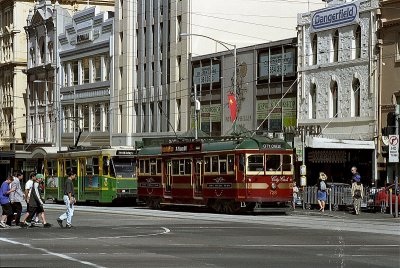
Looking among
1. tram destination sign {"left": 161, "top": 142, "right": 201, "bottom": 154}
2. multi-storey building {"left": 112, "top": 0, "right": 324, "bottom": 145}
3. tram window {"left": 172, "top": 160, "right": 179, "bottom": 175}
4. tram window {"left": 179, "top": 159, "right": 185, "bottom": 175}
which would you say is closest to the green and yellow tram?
tram destination sign {"left": 161, "top": 142, "right": 201, "bottom": 154}

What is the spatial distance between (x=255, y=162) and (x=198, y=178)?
13.0 feet

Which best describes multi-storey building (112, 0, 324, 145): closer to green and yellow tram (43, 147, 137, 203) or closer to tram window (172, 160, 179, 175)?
green and yellow tram (43, 147, 137, 203)

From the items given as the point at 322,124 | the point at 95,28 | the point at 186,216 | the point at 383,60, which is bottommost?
the point at 186,216

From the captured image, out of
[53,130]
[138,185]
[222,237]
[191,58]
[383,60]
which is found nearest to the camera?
[222,237]

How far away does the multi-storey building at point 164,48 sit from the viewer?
61.2 m

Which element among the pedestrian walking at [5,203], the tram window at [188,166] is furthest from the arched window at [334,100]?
the pedestrian walking at [5,203]

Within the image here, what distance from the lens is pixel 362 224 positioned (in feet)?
102

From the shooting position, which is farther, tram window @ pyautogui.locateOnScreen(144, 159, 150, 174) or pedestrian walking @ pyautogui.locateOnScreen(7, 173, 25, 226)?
tram window @ pyautogui.locateOnScreen(144, 159, 150, 174)

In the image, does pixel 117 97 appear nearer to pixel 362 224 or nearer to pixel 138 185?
pixel 138 185

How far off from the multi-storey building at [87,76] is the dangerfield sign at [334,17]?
25.1m

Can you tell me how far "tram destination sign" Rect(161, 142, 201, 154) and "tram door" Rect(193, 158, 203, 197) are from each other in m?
0.53

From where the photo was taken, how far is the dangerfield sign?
44.9m

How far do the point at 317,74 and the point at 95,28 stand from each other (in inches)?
1121

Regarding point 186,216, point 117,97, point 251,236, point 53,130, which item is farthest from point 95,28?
point 251,236
